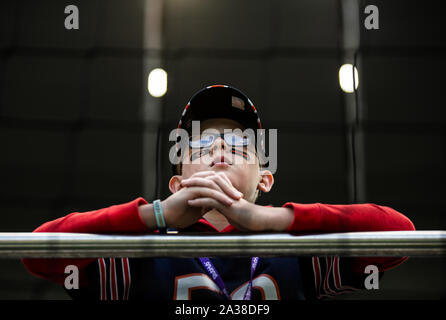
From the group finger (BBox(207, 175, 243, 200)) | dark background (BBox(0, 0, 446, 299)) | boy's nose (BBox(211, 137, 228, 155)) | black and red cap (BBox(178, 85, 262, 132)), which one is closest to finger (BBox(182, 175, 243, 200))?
finger (BBox(207, 175, 243, 200))

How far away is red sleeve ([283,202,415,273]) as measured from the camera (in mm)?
428

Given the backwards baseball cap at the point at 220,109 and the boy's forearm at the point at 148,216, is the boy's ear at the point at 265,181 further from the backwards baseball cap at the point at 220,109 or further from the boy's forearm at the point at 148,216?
the boy's forearm at the point at 148,216

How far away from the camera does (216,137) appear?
1.99 ft

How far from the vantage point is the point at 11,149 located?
1.83m

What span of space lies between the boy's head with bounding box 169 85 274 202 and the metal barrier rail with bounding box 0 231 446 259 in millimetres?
216

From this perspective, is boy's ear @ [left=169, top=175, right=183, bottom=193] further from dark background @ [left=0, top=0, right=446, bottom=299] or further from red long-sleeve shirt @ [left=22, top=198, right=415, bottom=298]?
dark background @ [left=0, top=0, right=446, bottom=299]

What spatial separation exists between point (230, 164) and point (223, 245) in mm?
230

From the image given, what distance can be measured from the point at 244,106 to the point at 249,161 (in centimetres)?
12

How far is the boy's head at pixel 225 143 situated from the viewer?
0.57 metres

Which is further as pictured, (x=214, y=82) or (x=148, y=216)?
(x=214, y=82)

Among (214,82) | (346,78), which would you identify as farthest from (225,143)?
(346,78)

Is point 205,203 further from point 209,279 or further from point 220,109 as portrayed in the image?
point 220,109

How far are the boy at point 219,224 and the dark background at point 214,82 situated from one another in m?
1.04
